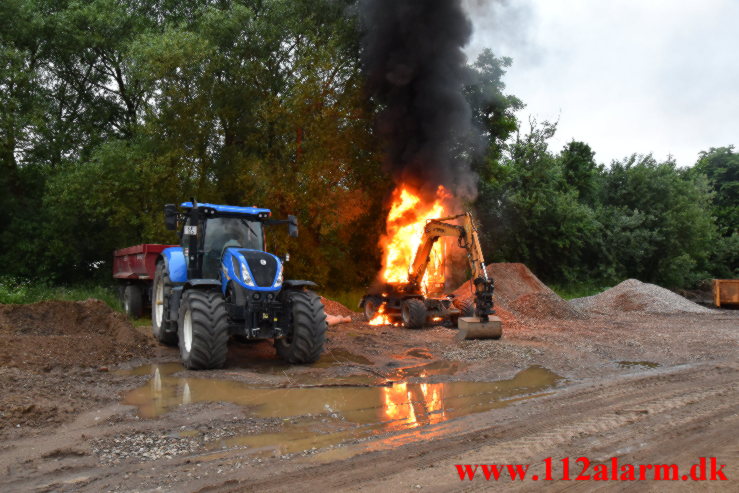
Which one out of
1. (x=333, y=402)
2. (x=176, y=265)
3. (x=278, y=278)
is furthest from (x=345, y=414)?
(x=176, y=265)

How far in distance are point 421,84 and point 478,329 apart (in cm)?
984

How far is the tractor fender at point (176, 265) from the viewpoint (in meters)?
10.7

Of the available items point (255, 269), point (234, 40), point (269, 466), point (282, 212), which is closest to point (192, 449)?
point (269, 466)

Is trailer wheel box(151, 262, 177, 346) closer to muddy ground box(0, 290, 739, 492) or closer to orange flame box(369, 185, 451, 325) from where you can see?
muddy ground box(0, 290, 739, 492)

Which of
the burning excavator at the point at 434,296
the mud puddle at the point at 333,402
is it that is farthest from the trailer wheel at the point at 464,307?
the mud puddle at the point at 333,402

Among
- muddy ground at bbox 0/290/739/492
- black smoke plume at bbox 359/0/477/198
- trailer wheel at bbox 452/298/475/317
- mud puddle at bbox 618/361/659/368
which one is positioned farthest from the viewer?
black smoke plume at bbox 359/0/477/198

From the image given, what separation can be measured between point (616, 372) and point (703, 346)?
4.46 meters

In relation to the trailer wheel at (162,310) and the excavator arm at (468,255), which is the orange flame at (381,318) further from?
the trailer wheel at (162,310)

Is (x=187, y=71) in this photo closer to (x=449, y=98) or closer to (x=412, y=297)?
(x=449, y=98)

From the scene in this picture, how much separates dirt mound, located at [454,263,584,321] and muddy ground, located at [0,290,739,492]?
22.9 feet

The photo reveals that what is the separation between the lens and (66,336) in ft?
35.2

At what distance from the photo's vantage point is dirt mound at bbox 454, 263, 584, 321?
19.0 meters

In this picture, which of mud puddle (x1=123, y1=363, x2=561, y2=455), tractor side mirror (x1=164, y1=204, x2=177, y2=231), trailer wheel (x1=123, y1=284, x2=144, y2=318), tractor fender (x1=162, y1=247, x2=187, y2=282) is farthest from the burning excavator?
tractor side mirror (x1=164, y1=204, x2=177, y2=231)

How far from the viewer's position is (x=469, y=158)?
2319 cm
